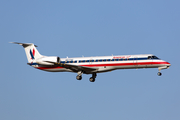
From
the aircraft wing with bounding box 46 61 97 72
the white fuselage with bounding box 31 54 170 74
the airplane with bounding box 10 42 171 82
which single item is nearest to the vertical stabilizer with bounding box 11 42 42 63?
the airplane with bounding box 10 42 171 82

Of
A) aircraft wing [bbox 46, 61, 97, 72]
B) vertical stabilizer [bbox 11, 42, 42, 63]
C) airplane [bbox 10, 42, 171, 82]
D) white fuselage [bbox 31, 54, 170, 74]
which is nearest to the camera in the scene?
white fuselage [bbox 31, 54, 170, 74]

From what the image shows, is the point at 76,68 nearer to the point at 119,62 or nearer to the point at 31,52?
the point at 119,62

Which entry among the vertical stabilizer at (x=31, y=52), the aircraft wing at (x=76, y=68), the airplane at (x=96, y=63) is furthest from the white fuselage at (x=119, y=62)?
the vertical stabilizer at (x=31, y=52)

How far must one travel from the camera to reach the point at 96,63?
49438 millimetres

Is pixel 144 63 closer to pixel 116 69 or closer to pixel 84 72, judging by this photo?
pixel 116 69

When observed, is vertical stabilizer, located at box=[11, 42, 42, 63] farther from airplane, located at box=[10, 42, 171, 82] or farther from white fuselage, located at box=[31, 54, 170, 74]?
white fuselage, located at box=[31, 54, 170, 74]

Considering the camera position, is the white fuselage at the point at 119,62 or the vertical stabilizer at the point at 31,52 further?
the vertical stabilizer at the point at 31,52

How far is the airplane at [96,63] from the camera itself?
47.0 meters

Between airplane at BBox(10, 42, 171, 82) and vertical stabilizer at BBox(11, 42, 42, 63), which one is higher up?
vertical stabilizer at BBox(11, 42, 42, 63)

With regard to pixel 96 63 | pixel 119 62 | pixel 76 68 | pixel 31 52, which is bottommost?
pixel 76 68

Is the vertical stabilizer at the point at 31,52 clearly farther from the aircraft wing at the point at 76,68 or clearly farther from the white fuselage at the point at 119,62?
the aircraft wing at the point at 76,68

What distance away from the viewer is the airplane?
4697 centimetres

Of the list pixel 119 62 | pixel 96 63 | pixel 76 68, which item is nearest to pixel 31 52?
pixel 76 68

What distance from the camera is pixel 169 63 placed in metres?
46.7
